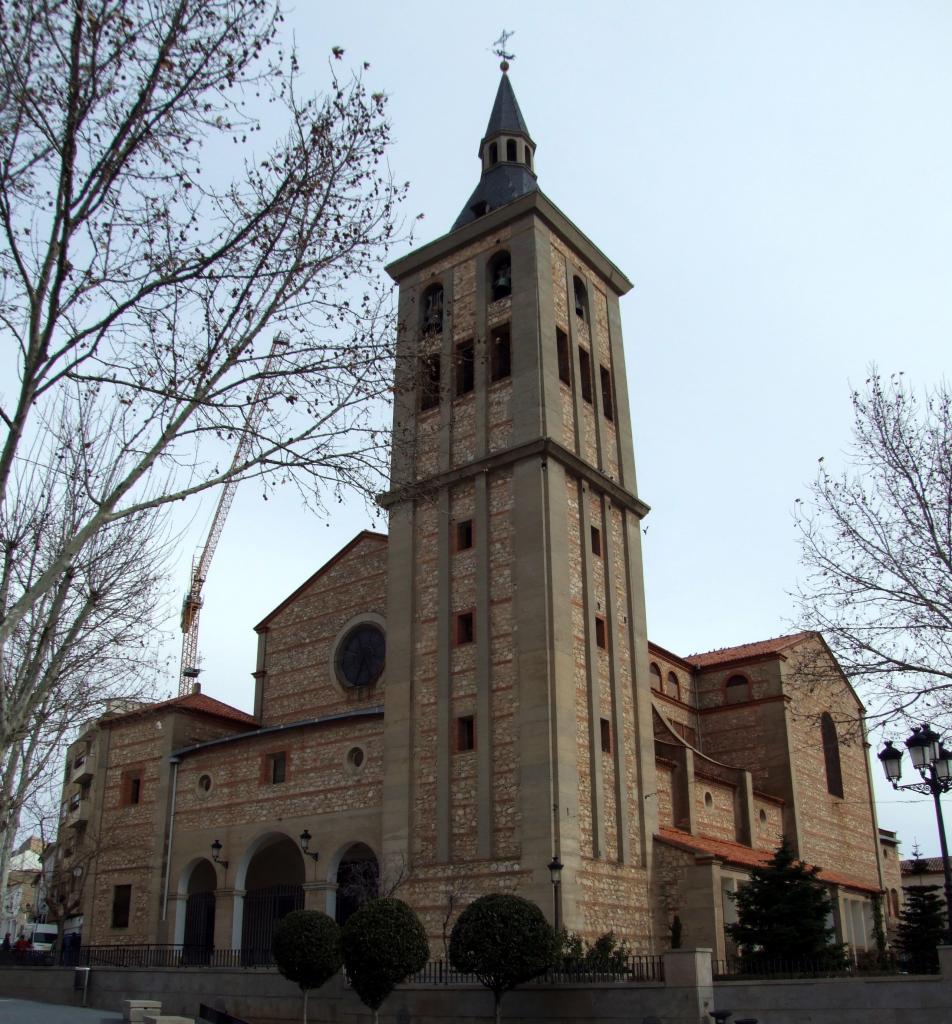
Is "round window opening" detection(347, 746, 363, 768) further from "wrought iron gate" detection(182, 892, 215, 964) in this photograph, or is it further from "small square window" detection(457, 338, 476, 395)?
"small square window" detection(457, 338, 476, 395)

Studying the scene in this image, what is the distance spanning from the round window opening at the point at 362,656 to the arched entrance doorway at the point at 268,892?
497cm

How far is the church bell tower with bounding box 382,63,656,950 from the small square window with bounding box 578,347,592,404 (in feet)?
0.15

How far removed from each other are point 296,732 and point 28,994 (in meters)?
9.76

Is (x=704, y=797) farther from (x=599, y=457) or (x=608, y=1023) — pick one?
(x=608, y=1023)

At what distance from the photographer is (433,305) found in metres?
32.1

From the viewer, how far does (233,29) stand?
35.2 ft

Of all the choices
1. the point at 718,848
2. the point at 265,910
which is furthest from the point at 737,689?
the point at 265,910

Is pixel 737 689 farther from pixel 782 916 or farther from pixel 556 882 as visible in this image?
pixel 556 882

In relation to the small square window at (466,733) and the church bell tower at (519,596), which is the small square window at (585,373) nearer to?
the church bell tower at (519,596)

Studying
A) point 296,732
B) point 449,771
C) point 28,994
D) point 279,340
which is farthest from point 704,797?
point 279,340

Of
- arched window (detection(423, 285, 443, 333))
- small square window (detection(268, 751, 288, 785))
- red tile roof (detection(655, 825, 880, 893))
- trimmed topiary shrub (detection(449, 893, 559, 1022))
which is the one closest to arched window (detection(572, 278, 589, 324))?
arched window (detection(423, 285, 443, 333))

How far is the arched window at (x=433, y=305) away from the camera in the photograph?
31172 mm

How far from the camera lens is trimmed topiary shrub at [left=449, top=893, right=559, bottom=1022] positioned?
17.8 meters

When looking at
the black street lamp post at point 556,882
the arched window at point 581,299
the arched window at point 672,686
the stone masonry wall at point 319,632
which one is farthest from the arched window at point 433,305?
the arched window at point 672,686
